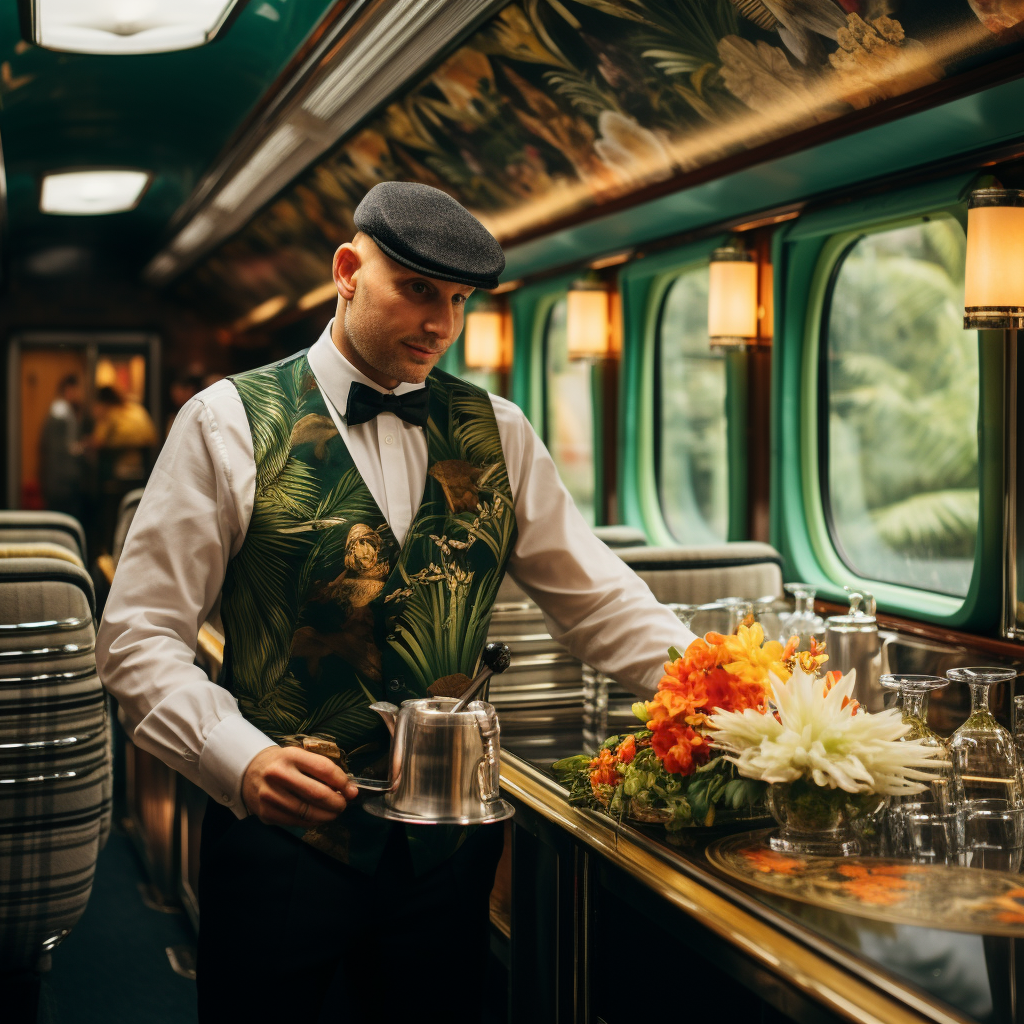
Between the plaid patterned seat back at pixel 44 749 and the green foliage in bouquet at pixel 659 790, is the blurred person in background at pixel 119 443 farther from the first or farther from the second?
the green foliage in bouquet at pixel 659 790

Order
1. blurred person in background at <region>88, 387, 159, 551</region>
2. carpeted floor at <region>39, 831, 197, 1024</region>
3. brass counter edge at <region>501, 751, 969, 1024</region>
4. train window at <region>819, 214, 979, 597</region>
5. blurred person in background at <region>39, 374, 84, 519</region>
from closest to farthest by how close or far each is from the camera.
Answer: brass counter edge at <region>501, 751, 969, 1024</region> → carpeted floor at <region>39, 831, 197, 1024</region> → train window at <region>819, 214, 979, 597</region> → blurred person in background at <region>88, 387, 159, 551</region> → blurred person in background at <region>39, 374, 84, 519</region>

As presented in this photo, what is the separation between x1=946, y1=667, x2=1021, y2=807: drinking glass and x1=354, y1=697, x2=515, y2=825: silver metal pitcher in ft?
2.19

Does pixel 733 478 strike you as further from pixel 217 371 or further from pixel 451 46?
pixel 217 371

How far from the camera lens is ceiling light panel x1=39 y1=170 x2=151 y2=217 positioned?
922cm

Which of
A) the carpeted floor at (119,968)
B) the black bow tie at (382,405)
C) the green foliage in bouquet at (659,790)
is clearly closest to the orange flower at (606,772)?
the green foliage in bouquet at (659,790)

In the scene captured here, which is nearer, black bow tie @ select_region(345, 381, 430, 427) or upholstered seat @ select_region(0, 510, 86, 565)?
black bow tie @ select_region(345, 381, 430, 427)

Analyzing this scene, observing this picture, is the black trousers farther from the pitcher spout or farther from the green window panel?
the green window panel

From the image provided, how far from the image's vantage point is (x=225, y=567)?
1.71m

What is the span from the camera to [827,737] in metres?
1.55

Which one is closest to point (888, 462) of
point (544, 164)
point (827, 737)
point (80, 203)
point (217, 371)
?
point (544, 164)

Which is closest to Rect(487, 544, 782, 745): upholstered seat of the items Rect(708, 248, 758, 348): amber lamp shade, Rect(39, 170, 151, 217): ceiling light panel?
Rect(708, 248, 758, 348): amber lamp shade

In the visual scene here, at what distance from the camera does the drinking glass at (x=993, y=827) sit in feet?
5.52

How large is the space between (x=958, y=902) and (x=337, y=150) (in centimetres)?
539

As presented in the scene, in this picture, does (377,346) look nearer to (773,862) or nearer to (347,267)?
(347,267)
